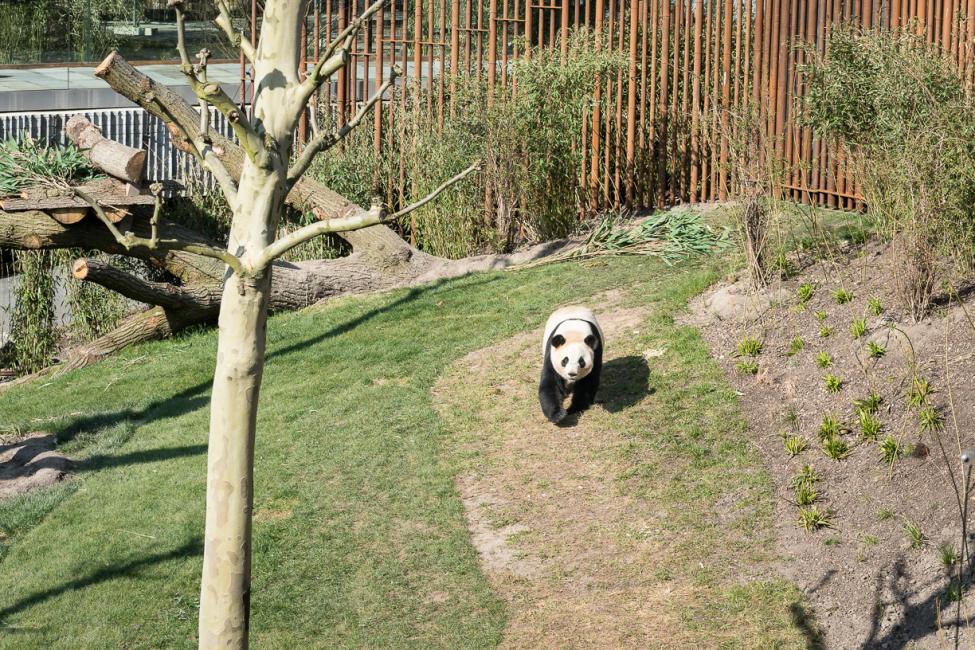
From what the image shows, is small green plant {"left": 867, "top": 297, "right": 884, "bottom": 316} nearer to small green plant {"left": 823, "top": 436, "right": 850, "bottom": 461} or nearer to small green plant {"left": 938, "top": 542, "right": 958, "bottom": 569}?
small green plant {"left": 823, "top": 436, "right": 850, "bottom": 461}

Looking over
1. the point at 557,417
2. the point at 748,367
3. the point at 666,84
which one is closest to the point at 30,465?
the point at 557,417

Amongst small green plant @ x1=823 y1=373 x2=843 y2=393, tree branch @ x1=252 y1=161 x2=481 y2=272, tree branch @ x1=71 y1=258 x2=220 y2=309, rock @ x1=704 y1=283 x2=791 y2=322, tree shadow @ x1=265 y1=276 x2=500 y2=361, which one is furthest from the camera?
tree shadow @ x1=265 y1=276 x2=500 y2=361

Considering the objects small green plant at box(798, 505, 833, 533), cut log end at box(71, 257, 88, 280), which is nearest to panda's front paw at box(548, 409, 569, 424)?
small green plant at box(798, 505, 833, 533)

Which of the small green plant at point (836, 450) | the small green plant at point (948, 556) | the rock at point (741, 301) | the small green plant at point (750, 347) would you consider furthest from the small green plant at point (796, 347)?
the small green plant at point (948, 556)

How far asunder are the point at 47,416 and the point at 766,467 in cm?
663

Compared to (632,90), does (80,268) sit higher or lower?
lower

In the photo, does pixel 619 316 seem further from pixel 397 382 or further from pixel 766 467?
pixel 766 467

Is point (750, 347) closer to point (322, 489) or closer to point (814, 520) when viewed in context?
point (814, 520)

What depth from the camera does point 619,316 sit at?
947 cm

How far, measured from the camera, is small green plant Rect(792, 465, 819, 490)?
6468 mm

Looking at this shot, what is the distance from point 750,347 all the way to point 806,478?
1699 millimetres

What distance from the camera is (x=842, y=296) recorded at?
809 cm

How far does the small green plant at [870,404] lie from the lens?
22.3ft

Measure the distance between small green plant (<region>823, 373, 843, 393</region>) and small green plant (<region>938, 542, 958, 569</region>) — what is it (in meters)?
1.80
